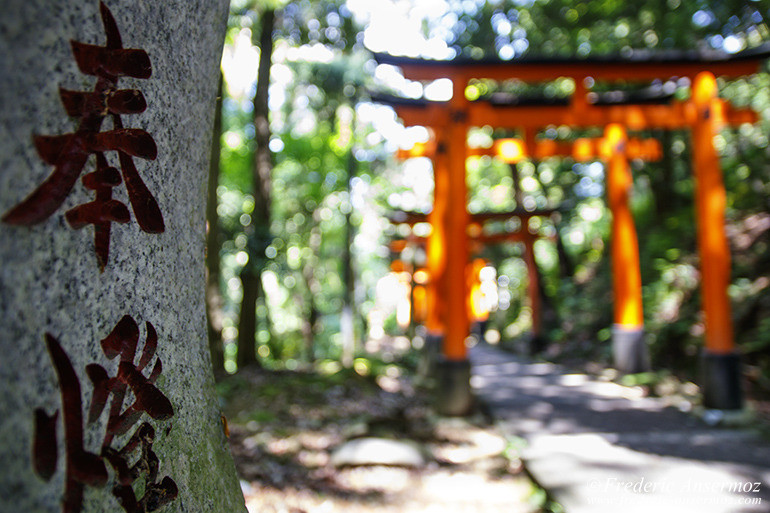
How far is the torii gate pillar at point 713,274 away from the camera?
5.69 meters

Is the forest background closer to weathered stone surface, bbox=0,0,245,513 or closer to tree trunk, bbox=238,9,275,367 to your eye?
tree trunk, bbox=238,9,275,367

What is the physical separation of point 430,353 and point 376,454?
5.44 meters

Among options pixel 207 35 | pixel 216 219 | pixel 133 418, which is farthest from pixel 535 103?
pixel 133 418

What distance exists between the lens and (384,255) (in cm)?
2520

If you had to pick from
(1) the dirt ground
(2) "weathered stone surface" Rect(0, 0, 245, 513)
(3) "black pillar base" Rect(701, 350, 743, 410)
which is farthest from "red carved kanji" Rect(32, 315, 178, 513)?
(3) "black pillar base" Rect(701, 350, 743, 410)

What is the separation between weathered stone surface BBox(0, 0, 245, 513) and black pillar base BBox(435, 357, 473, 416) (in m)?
5.01

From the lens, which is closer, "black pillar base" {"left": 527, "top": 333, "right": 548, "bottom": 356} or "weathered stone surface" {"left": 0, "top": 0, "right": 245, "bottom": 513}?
"weathered stone surface" {"left": 0, "top": 0, "right": 245, "bottom": 513}

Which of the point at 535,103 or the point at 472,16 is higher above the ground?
the point at 472,16

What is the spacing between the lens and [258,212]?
934 cm

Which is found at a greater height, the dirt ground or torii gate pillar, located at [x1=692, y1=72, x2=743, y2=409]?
torii gate pillar, located at [x1=692, y1=72, x2=743, y2=409]

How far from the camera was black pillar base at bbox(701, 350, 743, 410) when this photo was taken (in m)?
5.61

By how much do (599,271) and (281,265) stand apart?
9.09m

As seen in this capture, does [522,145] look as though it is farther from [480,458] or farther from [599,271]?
[599,271]

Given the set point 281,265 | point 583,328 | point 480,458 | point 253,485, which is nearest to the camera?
point 253,485
